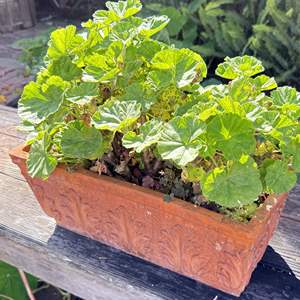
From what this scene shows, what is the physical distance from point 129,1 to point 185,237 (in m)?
0.45

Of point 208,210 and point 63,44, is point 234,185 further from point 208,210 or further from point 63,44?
point 63,44

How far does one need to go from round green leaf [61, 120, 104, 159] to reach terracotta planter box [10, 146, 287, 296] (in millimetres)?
80

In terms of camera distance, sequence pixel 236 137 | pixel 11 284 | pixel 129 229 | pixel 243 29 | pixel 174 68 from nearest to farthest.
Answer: pixel 236 137
pixel 174 68
pixel 129 229
pixel 11 284
pixel 243 29

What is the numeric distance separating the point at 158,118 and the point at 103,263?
32 cm

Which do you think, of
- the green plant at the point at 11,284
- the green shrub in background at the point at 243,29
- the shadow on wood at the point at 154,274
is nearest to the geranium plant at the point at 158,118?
the shadow on wood at the point at 154,274

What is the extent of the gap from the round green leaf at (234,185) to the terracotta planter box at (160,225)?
2.9 inches

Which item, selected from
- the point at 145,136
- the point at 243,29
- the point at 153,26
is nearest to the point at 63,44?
the point at 153,26

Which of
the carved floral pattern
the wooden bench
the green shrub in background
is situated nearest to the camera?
the carved floral pattern

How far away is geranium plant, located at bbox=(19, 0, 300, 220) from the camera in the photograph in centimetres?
69

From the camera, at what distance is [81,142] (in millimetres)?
792

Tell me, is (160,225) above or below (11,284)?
above

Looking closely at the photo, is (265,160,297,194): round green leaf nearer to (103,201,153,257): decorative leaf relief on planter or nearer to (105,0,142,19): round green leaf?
(103,201,153,257): decorative leaf relief on planter

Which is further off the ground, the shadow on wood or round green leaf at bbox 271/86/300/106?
round green leaf at bbox 271/86/300/106

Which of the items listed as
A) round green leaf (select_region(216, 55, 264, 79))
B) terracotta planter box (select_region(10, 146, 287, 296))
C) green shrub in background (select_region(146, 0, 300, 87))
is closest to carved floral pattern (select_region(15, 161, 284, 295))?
terracotta planter box (select_region(10, 146, 287, 296))
